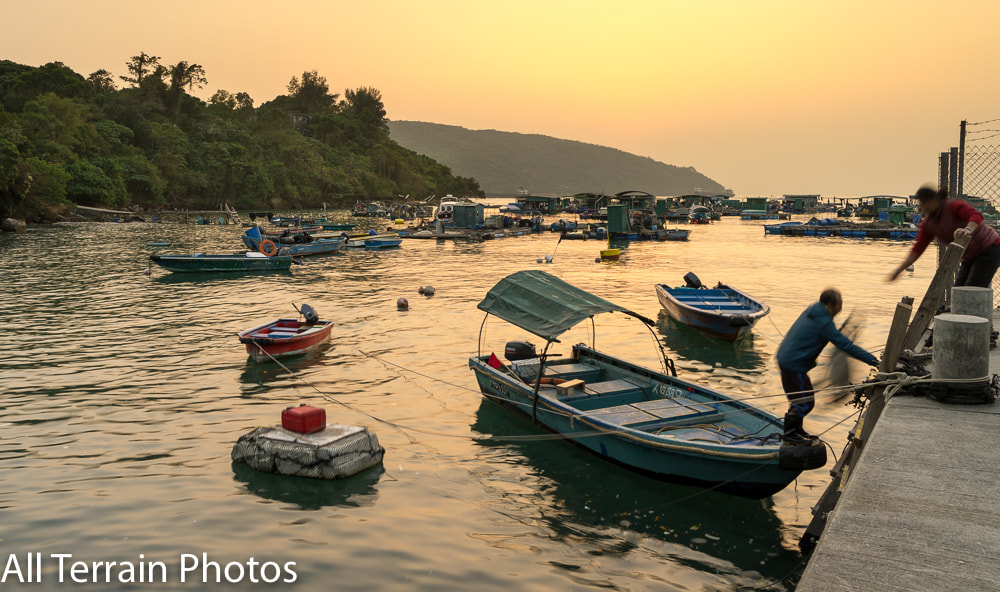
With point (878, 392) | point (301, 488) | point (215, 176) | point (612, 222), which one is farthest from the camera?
point (215, 176)

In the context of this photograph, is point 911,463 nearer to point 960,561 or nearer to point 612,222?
point 960,561

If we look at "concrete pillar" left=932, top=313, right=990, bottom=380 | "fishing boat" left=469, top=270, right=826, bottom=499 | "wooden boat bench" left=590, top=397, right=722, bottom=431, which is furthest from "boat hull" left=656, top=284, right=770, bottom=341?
"concrete pillar" left=932, top=313, right=990, bottom=380

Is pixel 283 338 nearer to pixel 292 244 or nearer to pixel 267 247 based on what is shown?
pixel 267 247

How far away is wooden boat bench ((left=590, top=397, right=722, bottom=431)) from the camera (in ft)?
36.2

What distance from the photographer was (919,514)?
5.82 metres

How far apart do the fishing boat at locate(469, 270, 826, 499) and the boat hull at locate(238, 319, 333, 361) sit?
19.7 ft

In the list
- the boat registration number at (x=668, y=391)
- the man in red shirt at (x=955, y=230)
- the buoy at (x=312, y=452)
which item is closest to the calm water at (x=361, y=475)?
the buoy at (x=312, y=452)

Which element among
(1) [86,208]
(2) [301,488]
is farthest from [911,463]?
(1) [86,208]

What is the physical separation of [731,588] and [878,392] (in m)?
3.43

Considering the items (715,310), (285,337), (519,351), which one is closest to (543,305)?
(519,351)

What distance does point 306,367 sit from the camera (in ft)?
59.0

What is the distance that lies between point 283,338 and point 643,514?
1161 centimetres

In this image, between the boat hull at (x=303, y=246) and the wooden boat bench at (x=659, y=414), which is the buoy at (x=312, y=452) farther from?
the boat hull at (x=303, y=246)

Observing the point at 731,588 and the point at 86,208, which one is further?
the point at 86,208
